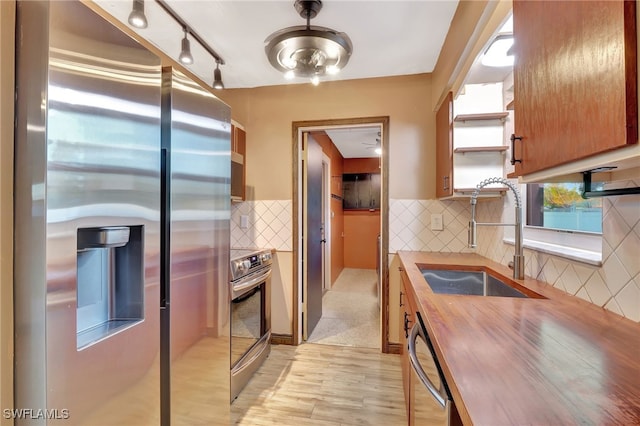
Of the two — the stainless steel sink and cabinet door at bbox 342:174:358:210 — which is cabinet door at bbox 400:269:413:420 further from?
cabinet door at bbox 342:174:358:210

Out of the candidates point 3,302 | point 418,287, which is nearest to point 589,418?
point 418,287

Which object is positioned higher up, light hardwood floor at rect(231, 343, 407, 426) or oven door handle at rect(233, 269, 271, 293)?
oven door handle at rect(233, 269, 271, 293)

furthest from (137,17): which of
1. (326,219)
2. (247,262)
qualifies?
(326,219)

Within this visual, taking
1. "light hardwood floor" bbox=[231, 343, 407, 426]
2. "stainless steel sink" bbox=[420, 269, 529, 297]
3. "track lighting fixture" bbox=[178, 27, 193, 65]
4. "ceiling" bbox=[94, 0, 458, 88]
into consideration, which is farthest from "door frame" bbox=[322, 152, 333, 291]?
"track lighting fixture" bbox=[178, 27, 193, 65]

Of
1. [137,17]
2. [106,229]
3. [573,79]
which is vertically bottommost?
[106,229]

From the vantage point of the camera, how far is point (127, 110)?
3.08ft

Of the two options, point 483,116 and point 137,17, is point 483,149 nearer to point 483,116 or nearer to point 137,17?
point 483,116

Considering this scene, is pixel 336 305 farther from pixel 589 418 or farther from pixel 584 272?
pixel 589 418

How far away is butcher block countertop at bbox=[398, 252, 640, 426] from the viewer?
0.50m

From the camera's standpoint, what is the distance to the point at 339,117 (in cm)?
273

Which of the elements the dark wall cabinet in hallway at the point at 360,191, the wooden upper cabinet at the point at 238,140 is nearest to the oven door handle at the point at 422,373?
the wooden upper cabinet at the point at 238,140

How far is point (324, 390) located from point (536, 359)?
175 cm

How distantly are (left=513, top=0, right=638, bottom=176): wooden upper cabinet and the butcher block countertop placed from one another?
18.9 inches

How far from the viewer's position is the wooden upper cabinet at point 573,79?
551 mm
